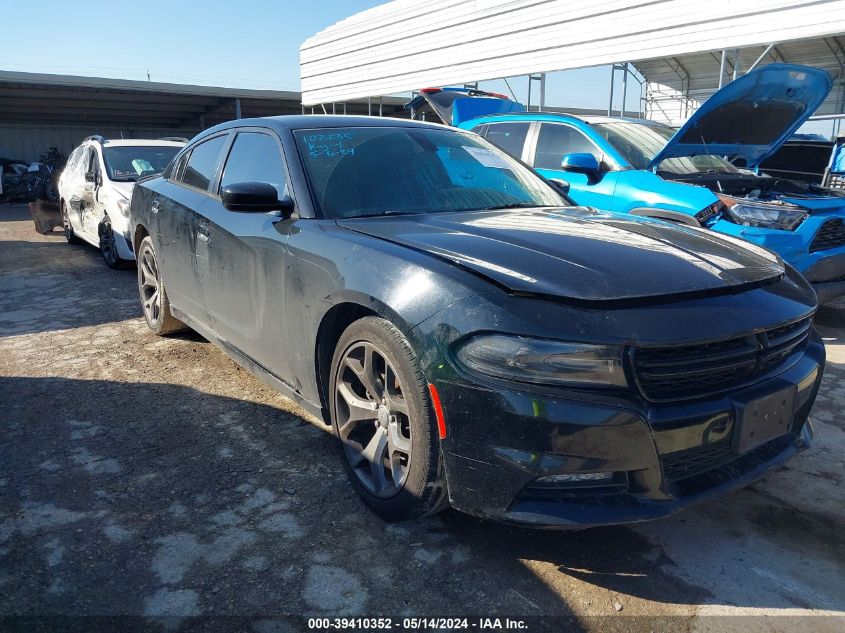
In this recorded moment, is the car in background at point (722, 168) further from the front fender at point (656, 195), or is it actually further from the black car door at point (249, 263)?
the black car door at point (249, 263)

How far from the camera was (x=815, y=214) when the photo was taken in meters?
5.14

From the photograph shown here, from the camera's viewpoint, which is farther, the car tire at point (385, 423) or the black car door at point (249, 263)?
the black car door at point (249, 263)

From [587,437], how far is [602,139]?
15.2ft

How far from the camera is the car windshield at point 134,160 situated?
25.9 feet

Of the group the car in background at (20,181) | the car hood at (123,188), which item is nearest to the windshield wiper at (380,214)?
the car hood at (123,188)

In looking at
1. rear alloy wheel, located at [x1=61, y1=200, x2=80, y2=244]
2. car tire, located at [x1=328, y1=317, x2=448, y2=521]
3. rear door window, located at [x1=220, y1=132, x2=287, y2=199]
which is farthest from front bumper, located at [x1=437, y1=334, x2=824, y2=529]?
rear alloy wheel, located at [x1=61, y1=200, x2=80, y2=244]

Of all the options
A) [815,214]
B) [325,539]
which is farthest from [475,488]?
[815,214]

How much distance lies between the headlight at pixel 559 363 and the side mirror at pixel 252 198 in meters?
1.42

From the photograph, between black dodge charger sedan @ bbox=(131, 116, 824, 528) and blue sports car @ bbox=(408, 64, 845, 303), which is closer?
black dodge charger sedan @ bbox=(131, 116, 824, 528)

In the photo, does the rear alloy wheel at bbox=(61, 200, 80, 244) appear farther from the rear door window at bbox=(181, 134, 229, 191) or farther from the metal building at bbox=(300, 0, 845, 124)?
the metal building at bbox=(300, 0, 845, 124)

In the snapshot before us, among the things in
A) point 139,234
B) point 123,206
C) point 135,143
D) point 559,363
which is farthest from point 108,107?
point 559,363

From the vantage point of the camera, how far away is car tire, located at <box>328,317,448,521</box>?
2.23 m

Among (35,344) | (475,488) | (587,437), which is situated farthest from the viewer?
(35,344)

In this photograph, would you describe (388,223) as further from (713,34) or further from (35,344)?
(713,34)
